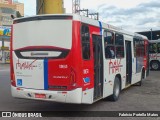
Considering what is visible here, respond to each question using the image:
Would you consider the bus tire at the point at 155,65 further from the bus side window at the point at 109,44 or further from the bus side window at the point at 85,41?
the bus side window at the point at 85,41

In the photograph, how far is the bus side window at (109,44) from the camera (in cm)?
1103

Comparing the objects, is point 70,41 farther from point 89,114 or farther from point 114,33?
point 114,33

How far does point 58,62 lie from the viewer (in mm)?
8938

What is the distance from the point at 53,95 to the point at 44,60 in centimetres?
103

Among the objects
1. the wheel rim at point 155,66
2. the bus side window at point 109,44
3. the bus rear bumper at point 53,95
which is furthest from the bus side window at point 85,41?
the wheel rim at point 155,66

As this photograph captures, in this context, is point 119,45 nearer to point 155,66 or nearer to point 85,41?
point 85,41

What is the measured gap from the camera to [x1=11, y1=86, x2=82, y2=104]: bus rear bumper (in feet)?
28.6

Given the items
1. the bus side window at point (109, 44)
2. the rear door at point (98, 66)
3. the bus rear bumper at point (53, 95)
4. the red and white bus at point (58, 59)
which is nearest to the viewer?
the bus rear bumper at point (53, 95)

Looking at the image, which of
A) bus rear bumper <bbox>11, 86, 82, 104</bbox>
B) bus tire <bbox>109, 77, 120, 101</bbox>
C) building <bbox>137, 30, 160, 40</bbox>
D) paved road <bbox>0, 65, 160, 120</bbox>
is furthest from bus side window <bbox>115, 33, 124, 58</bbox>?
building <bbox>137, 30, 160, 40</bbox>

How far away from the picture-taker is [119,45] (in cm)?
1277

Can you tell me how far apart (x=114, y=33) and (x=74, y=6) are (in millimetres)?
63691

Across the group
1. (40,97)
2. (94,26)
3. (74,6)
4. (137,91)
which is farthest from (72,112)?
(74,6)

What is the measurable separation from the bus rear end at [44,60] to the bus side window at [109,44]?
241 cm

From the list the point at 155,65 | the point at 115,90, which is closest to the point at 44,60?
the point at 115,90
